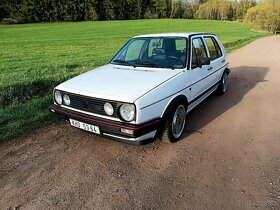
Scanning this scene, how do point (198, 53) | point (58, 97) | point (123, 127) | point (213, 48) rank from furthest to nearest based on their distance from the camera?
point (213, 48), point (198, 53), point (58, 97), point (123, 127)

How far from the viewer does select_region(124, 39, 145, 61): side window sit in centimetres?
505

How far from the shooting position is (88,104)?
3785 mm

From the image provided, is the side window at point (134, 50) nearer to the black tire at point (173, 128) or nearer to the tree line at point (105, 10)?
the black tire at point (173, 128)

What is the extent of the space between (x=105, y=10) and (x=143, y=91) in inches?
3130

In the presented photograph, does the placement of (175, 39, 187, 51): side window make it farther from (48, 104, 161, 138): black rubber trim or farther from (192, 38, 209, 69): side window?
(48, 104, 161, 138): black rubber trim

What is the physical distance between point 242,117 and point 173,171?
2.57 meters

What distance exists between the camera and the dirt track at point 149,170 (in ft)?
9.86

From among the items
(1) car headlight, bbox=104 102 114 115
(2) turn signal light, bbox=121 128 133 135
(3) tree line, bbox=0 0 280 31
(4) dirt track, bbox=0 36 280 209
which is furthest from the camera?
(3) tree line, bbox=0 0 280 31

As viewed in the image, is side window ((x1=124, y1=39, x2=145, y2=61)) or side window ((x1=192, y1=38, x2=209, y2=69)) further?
side window ((x1=124, y1=39, x2=145, y2=61))

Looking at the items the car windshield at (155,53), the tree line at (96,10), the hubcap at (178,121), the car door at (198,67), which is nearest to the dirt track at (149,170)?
the hubcap at (178,121)

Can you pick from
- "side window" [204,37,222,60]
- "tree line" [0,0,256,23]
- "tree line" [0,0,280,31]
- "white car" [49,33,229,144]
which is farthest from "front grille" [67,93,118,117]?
"tree line" [0,0,256,23]

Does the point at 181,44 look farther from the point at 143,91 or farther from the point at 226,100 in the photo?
the point at 226,100

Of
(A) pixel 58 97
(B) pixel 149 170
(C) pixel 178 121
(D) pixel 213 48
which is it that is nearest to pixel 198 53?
(D) pixel 213 48

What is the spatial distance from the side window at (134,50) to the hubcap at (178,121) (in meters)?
1.34
